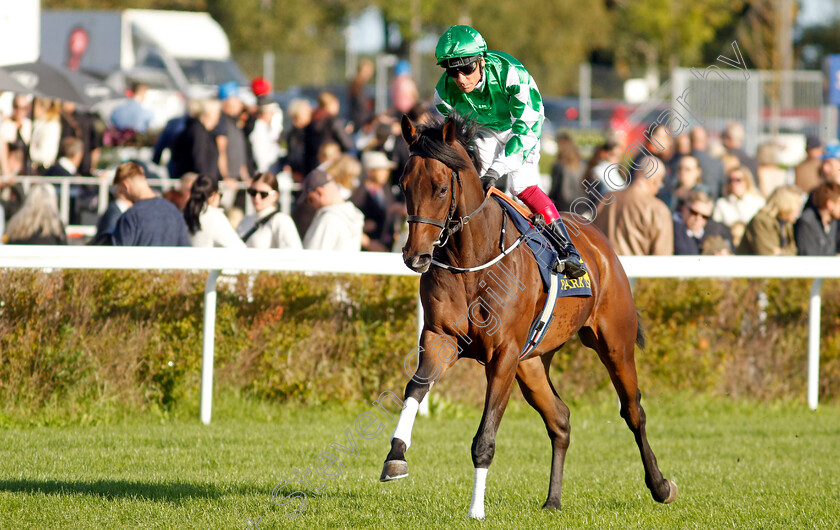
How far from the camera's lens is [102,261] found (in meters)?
6.89

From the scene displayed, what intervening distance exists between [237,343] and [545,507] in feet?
9.18

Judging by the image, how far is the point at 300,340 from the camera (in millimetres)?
7527

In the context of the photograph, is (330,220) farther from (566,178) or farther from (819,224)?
(566,178)

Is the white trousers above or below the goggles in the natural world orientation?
below

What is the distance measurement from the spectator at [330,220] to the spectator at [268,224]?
157mm

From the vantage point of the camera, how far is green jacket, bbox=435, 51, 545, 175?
529cm

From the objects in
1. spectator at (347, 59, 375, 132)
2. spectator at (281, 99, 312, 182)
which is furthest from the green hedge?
spectator at (347, 59, 375, 132)

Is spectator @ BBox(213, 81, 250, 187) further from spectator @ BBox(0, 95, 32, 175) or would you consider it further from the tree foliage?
the tree foliage

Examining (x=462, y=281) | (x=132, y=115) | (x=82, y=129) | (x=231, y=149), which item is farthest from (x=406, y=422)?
(x=132, y=115)

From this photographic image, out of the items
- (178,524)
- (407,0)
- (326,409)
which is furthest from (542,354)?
(407,0)

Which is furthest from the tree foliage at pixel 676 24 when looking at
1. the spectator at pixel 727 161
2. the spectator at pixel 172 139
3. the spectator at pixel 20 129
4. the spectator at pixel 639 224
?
the spectator at pixel 639 224

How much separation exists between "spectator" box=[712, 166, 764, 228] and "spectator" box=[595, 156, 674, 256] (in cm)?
203

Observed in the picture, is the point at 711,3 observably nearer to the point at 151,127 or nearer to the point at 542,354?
the point at 151,127

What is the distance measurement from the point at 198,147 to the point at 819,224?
5.99m
